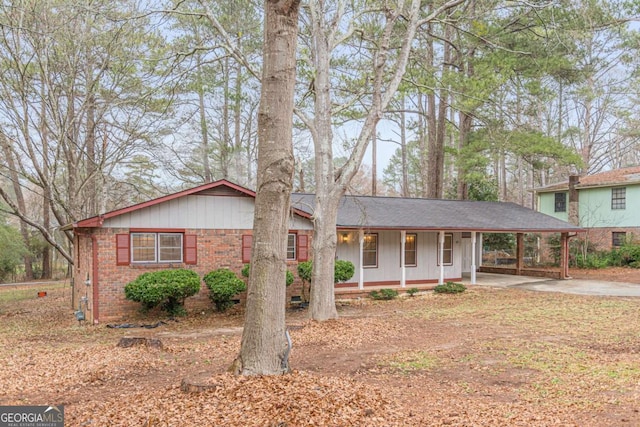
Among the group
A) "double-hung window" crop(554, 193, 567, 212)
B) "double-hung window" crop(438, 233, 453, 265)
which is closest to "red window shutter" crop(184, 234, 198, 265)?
"double-hung window" crop(438, 233, 453, 265)

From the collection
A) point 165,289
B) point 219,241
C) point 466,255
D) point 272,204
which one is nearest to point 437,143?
point 466,255

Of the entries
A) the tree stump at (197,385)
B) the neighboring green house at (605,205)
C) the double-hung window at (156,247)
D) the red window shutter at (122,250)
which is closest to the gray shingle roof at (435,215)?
the double-hung window at (156,247)

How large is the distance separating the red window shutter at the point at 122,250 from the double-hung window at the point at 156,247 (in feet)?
0.51

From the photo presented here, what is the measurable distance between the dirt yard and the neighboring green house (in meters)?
13.0

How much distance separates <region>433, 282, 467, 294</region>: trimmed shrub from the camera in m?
16.3

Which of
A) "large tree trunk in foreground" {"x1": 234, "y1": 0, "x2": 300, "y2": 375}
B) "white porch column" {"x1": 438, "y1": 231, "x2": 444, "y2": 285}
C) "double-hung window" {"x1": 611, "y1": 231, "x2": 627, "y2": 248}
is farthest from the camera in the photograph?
"double-hung window" {"x1": 611, "y1": 231, "x2": 627, "y2": 248}

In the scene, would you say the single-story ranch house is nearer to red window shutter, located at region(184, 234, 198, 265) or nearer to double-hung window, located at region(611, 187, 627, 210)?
red window shutter, located at region(184, 234, 198, 265)

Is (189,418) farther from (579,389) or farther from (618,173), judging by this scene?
(618,173)

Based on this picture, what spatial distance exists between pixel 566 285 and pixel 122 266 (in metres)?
16.2

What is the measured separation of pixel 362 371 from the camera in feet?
21.3

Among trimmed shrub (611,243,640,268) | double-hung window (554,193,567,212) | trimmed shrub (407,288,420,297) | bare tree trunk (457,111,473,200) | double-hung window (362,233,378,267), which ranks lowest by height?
trimmed shrub (407,288,420,297)

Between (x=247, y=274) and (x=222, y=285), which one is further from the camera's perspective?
(x=247, y=274)

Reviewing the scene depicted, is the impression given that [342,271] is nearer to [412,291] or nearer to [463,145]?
[412,291]

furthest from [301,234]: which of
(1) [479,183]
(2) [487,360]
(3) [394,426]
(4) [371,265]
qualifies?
(1) [479,183]
